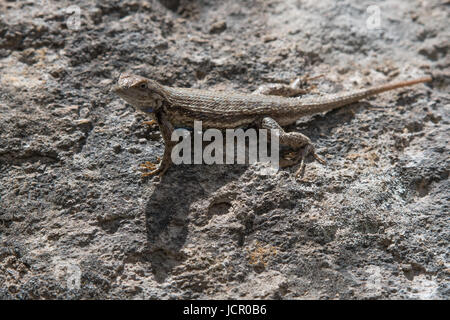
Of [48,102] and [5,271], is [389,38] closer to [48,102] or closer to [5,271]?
[48,102]

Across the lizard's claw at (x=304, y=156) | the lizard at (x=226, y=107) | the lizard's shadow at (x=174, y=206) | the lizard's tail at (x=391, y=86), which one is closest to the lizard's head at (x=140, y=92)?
the lizard at (x=226, y=107)

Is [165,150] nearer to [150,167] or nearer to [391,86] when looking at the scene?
[150,167]

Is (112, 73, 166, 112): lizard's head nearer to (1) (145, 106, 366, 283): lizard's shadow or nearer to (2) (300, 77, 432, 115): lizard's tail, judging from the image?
(1) (145, 106, 366, 283): lizard's shadow

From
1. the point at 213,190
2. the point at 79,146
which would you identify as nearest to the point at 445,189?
the point at 213,190

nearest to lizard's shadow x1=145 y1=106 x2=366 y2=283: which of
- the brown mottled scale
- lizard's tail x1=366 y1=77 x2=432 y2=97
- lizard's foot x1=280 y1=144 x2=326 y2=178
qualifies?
lizard's foot x1=280 y1=144 x2=326 y2=178

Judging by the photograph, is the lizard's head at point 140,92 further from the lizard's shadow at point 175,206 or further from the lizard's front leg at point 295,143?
the lizard's front leg at point 295,143
